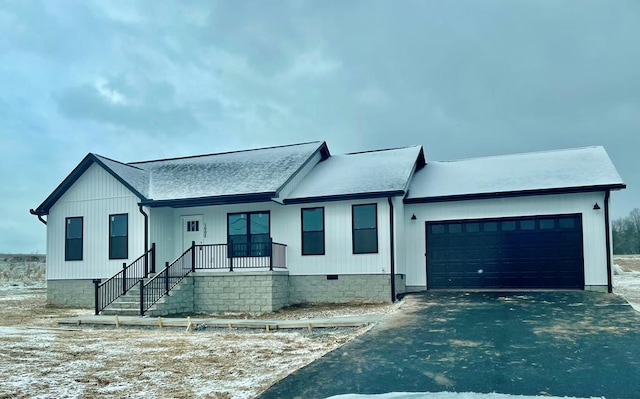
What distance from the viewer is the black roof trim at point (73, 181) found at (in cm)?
1853

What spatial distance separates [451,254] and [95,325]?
10.5 metres

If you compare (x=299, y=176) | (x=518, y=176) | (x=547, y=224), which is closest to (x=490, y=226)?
(x=547, y=224)

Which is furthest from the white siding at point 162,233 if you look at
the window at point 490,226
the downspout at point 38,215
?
the window at point 490,226

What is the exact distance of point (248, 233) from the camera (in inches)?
709

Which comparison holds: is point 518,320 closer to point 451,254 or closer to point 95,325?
point 451,254

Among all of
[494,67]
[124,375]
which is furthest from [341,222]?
[494,67]

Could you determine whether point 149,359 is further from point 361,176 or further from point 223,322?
point 361,176

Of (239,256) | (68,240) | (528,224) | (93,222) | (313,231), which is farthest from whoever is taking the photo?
(68,240)

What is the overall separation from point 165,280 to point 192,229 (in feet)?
8.80

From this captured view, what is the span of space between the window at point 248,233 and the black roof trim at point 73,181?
3.45 meters

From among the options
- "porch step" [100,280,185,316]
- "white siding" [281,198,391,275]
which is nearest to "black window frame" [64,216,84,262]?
"porch step" [100,280,185,316]

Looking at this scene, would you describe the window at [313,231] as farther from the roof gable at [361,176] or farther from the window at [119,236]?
the window at [119,236]

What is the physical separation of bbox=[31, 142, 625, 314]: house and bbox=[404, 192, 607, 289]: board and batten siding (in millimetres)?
32

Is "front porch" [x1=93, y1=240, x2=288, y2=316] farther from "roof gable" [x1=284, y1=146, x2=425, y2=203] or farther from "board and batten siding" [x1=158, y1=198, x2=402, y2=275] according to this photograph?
"roof gable" [x1=284, y1=146, x2=425, y2=203]
